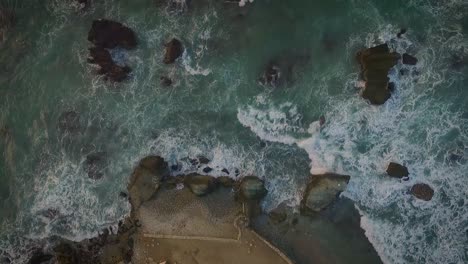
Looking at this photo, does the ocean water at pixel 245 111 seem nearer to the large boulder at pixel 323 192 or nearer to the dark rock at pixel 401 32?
the dark rock at pixel 401 32

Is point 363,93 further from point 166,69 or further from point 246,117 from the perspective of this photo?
point 166,69

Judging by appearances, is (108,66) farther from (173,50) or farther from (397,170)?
(397,170)

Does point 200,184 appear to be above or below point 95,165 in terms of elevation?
above

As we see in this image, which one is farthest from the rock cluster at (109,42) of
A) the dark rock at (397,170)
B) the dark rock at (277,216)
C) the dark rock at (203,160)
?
the dark rock at (397,170)

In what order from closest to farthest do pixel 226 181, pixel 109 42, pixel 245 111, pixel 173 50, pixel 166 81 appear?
pixel 226 181, pixel 245 111, pixel 173 50, pixel 166 81, pixel 109 42

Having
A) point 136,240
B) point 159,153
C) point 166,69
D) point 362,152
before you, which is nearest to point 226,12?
point 166,69

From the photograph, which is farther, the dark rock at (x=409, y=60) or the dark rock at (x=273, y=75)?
the dark rock at (x=273, y=75)

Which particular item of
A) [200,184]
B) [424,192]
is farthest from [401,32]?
[200,184]
